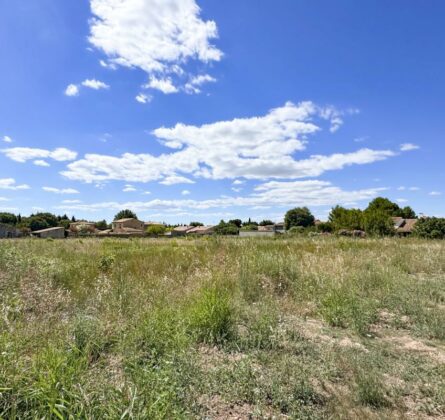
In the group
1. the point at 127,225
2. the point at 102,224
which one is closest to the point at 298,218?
the point at 127,225

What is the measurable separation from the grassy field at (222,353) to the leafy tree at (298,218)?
265 ft

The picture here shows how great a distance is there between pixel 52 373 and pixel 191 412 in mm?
1046

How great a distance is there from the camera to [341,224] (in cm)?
5875

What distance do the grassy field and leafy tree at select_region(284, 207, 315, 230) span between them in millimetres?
80655

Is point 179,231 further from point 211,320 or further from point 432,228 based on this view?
point 211,320

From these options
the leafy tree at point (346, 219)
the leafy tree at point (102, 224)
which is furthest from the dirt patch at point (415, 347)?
the leafy tree at point (102, 224)

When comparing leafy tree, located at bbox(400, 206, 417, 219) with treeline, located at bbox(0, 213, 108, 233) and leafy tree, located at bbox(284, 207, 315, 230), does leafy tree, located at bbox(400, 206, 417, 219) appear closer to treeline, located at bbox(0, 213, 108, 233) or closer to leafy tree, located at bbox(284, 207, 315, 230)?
leafy tree, located at bbox(284, 207, 315, 230)

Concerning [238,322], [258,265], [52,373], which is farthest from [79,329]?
[258,265]

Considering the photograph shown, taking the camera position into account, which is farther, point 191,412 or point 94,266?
point 94,266

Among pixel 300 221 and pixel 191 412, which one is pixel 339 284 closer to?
pixel 191 412

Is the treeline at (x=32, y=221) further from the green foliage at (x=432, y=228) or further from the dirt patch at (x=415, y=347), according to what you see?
the dirt patch at (x=415, y=347)

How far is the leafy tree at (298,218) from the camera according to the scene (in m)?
84.8

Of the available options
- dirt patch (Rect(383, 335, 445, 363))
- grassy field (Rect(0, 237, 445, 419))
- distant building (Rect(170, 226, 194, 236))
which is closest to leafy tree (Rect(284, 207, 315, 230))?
distant building (Rect(170, 226, 194, 236))

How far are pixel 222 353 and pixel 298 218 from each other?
83983mm
